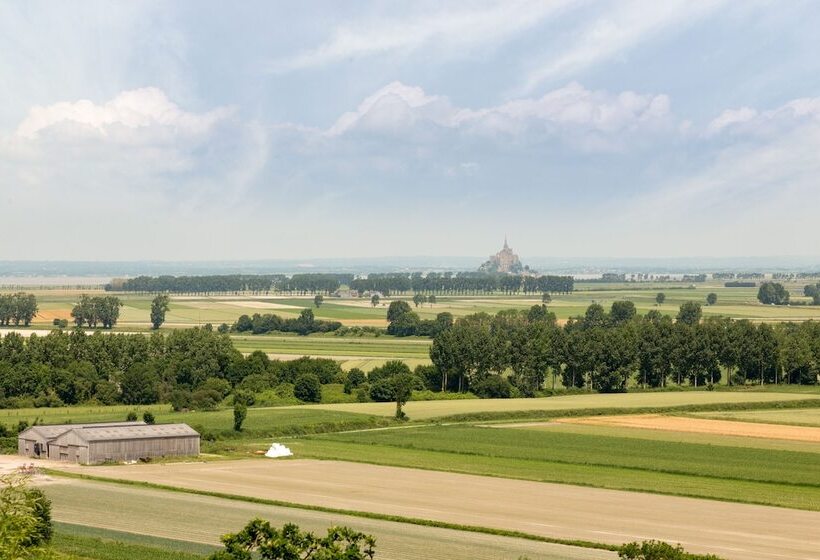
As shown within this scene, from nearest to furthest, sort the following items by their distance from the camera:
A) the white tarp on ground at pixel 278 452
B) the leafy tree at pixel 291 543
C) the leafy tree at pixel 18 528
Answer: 1. the leafy tree at pixel 18 528
2. the leafy tree at pixel 291 543
3. the white tarp on ground at pixel 278 452

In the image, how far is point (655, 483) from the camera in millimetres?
56188

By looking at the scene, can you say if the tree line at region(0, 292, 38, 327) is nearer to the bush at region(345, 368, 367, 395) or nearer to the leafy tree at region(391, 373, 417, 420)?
the bush at region(345, 368, 367, 395)

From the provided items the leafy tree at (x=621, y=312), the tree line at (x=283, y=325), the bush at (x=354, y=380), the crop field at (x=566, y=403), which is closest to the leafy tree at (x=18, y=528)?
the crop field at (x=566, y=403)

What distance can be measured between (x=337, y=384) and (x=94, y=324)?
2645 inches

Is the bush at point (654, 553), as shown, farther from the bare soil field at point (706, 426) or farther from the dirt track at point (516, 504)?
the bare soil field at point (706, 426)

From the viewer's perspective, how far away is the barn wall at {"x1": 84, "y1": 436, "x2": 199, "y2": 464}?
212 feet

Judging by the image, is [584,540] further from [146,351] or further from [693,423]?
[146,351]

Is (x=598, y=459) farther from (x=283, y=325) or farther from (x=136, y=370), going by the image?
(x=283, y=325)

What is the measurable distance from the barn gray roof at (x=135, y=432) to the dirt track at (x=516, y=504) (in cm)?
291

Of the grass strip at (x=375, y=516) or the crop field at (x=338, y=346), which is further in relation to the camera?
the crop field at (x=338, y=346)

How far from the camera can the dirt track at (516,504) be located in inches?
1718

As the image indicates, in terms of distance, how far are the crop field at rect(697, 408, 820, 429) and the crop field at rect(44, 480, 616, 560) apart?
41.1 metres

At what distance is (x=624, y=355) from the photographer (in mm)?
107312

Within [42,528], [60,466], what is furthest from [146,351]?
[42,528]
